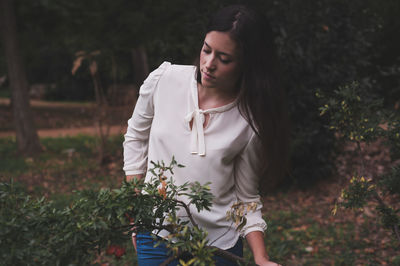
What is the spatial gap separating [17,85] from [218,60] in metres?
8.44

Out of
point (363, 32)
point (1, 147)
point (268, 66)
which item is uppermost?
→ point (268, 66)

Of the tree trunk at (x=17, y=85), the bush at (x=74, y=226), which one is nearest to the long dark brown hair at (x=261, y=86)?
the bush at (x=74, y=226)

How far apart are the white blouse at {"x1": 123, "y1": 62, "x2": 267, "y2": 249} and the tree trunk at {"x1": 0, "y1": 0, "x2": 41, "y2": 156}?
8069 millimetres

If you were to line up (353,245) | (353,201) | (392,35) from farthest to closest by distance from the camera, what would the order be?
(392,35) < (353,245) < (353,201)

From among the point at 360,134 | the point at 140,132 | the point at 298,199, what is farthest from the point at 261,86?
the point at 298,199

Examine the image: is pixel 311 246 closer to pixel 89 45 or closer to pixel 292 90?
pixel 292 90

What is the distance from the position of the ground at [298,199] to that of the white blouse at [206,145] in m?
0.24

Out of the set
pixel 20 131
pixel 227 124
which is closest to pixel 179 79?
pixel 227 124

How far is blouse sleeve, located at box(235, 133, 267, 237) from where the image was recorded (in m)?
1.92

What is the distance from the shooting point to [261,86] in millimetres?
1887

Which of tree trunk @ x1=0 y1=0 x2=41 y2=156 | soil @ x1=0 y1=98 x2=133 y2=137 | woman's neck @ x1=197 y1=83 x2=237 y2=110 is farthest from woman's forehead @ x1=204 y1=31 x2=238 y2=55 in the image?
soil @ x1=0 y1=98 x2=133 y2=137

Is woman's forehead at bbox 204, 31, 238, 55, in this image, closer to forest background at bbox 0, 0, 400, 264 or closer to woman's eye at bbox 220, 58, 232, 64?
woman's eye at bbox 220, 58, 232, 64

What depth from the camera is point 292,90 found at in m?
6.06

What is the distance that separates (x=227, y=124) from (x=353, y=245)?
3251 millimetres
